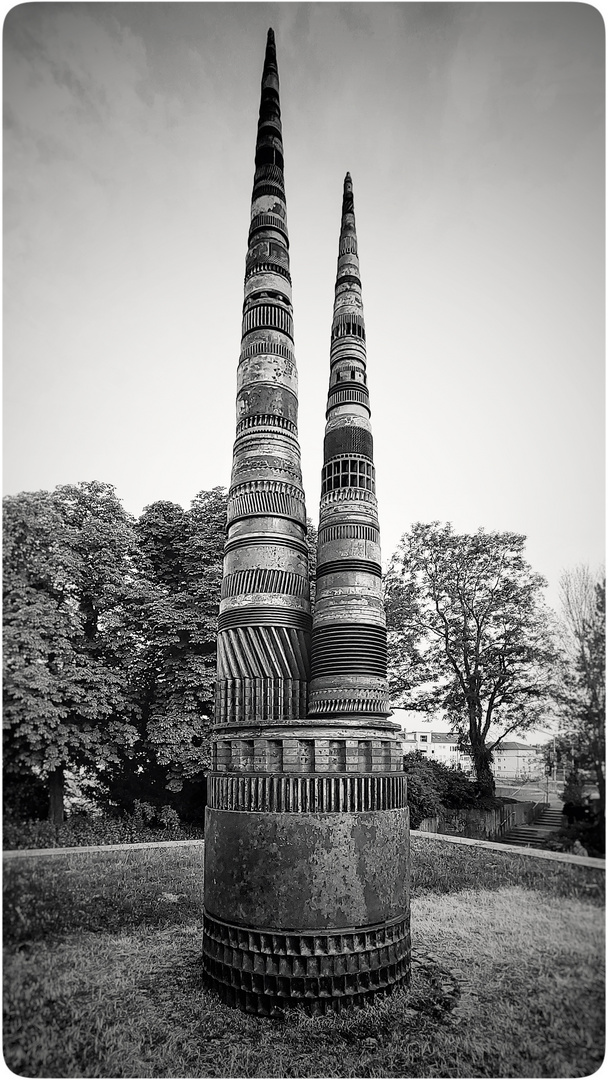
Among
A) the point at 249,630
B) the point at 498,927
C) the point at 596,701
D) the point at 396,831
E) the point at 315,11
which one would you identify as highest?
the point at 315,11

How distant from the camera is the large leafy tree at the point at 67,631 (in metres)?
7.00

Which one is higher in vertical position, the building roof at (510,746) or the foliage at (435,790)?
the building roof at (510,746)

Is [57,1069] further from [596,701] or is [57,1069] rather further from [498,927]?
[596,701]

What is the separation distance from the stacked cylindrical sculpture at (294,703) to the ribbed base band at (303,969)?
0.04ft

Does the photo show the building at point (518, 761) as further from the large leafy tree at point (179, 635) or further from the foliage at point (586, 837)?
the large leafy tree at point (179, 635)

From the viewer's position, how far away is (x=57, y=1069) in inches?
195

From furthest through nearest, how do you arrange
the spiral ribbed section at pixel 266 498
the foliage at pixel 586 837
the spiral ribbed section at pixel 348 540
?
the spiral ribbed section at pixel 266 498
the spiral ribbed section at pixel 348 540
the foliage at pixel 586 837

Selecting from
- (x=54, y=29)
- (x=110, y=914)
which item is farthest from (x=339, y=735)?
(x=54, y=29)

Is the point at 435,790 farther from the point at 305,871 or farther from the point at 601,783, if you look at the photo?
the point at 601,783

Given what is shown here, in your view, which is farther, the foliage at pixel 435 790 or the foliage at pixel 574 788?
the foliage at pixel 435 790

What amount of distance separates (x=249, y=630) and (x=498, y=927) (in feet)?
13.2

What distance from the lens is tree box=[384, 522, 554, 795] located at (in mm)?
14453

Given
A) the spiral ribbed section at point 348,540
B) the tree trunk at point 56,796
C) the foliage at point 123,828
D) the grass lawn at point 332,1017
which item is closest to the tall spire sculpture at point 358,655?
the spiral ribbed section at point 348,540

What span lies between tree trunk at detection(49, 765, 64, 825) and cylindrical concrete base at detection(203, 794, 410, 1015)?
3.88 m
